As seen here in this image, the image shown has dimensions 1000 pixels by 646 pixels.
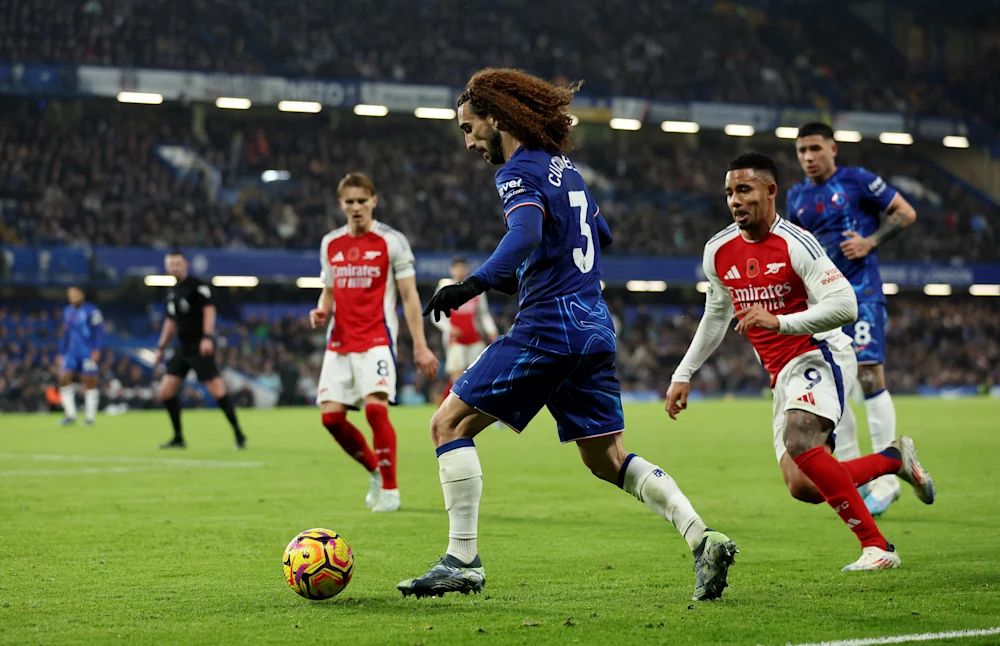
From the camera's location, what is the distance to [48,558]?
7340 mm

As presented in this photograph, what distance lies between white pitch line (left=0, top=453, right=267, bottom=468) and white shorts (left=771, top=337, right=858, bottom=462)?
8.66m

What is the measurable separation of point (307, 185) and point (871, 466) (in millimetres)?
36436

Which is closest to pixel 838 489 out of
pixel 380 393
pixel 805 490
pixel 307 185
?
pixel 805 490

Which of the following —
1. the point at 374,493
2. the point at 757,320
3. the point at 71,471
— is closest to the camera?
the point at 757,320

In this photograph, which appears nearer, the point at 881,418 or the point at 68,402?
the point at 881,418

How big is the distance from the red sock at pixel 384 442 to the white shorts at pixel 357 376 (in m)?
0.13

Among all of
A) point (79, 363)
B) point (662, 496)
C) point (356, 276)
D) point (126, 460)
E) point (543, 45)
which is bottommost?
point (662, 496)

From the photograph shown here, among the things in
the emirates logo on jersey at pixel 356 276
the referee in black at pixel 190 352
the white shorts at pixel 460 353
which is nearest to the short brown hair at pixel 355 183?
the emirates logo on jersey at pixel 356 276

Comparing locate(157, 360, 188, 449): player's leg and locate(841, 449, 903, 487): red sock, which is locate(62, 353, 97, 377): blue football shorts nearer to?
A: locate(157, 360, 188, 449): player's leg

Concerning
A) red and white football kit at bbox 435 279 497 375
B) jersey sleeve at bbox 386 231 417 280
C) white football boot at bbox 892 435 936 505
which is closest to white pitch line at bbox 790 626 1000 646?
white football boot at bbox 892 435 936 505

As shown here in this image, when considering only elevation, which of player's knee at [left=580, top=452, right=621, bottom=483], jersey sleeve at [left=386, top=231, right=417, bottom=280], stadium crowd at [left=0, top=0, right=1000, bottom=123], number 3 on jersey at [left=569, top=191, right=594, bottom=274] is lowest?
player's knee at [left=580, top=452, right=621, bottom=483]

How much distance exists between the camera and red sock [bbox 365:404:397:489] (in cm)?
1022

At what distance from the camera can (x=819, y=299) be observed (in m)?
6.65

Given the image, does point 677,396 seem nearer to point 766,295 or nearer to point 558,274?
point 766,295
